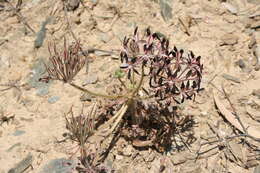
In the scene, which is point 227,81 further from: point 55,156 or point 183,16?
point 55,156

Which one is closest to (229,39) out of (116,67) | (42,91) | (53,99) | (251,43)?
(251,43)

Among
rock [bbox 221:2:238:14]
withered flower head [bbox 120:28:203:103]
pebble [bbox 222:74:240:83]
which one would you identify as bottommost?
pebble [bbox 222:74:240:83]

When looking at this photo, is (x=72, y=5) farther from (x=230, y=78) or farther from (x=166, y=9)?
(x=230, y=78)

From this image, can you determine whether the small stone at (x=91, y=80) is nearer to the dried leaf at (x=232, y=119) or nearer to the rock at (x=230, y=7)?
the dried leaf at (x=232, y=119)

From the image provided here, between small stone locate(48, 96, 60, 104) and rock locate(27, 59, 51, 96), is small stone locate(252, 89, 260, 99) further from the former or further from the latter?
rock locate(27, 59, 51, 96)

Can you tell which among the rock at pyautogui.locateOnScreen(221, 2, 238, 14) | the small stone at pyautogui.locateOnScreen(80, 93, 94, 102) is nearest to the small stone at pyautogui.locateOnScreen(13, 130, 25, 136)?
the small stone at pyautogui.locateOnScreen(80, 93, 94, 102)

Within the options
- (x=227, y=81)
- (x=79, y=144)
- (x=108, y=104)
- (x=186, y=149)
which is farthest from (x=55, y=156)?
(x=227, y=81)

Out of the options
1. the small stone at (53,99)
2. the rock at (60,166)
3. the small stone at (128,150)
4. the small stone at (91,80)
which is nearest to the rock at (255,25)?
the small stone at (91,80)
